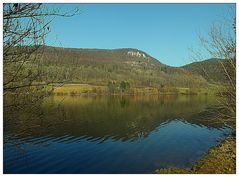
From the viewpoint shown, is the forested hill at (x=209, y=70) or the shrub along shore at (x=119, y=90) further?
the shrub along shore at (x=119, y=90)

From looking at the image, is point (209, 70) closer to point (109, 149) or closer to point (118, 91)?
point (109, 149)

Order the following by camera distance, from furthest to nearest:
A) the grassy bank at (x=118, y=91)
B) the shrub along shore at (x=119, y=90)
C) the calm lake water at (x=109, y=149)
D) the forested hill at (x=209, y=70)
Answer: the shrub along shore at (x=119, y=90), the grassy bank at (x=118, y=91), the calm lake water at (x=109, y=149), the forested hill at (x=209, y=70)

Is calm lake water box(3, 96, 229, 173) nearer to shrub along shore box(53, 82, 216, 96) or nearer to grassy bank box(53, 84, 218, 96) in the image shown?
grassy bank box(53, 84, 218, 96)

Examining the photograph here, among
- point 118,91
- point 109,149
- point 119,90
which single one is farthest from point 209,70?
point 119,90

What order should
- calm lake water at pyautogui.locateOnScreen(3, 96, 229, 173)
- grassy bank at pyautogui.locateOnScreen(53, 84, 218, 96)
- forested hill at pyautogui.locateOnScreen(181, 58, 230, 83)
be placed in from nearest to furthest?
forested hill at pyautogui.locateOnScreen(181, 58, 230, 83) < calm lake water at pyautogui.locateOnScreen(3, 96, 229, 173) < grassy bank at pyautogui.locateOnScreen(53, 84, 218, 96)

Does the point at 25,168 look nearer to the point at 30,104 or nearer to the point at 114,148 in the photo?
the point at 114,148

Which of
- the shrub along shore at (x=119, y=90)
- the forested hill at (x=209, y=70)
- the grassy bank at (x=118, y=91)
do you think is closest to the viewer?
the forested hill at (x=209, y=70)

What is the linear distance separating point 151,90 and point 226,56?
128452 mm

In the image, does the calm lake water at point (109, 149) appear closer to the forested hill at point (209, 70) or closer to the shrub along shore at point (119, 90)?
the forested hill at point (209, 70)

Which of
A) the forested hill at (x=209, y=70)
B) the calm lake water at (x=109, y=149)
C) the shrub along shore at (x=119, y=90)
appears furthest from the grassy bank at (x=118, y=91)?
the forested hill at (x=209, y=70)

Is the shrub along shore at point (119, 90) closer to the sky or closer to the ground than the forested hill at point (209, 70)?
closer to the ground

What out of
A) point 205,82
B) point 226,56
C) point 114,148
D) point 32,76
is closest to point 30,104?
point 32,76

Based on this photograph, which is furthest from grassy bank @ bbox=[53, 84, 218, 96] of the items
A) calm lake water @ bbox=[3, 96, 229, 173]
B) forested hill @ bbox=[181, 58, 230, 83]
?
forested hill @ bbox=[181, 58, 230, 83]

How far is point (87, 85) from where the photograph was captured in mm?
124438
